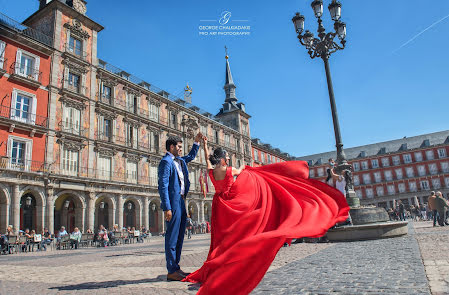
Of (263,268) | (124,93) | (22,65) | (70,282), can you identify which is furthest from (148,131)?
(263,268)

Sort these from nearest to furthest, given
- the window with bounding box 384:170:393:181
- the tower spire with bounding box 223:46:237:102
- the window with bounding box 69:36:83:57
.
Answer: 1. the window with bounding box 69:36:83:57
2. the tower spire with bounding box 223:46:237:102
3. the window with bounding box 384:170:393:181

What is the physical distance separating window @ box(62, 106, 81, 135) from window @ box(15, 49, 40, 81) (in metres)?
2.78

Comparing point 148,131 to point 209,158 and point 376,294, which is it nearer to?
point 209,158

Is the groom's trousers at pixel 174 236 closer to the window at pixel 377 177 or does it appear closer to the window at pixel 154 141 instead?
the window at pixel 154 141

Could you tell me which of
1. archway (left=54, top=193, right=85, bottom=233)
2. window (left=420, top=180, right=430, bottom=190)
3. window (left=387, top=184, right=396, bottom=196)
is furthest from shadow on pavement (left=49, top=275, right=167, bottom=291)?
window (left=420, top=180, right=430, bottom=190)

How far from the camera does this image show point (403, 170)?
168ft

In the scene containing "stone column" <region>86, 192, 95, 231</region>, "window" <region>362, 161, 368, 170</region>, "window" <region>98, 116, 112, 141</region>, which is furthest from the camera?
"window" <region>362, 161, 368, 170</region>

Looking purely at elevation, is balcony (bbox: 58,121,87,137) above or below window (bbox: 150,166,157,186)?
above

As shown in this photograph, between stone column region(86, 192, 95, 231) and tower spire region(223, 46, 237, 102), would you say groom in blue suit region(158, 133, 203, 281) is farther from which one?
tower spire region(223, 46, 237, 102)

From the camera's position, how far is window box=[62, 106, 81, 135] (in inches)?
796

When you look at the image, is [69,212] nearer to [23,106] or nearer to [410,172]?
[23,106]

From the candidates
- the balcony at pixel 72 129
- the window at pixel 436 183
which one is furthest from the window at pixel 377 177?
the balcony at pixel 72 129

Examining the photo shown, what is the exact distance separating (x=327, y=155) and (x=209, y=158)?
64.2 metres

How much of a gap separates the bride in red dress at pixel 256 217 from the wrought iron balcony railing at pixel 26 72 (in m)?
19.3
